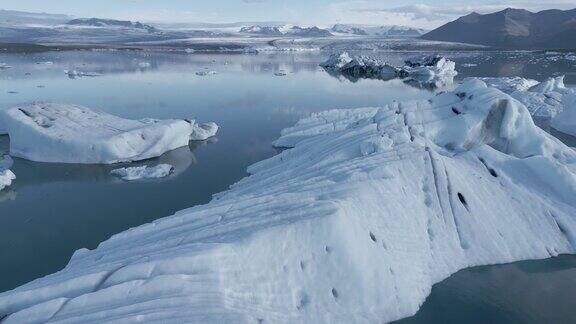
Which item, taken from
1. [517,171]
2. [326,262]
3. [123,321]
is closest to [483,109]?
[517,171]

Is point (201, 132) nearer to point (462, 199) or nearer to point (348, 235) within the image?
point (462, 199)

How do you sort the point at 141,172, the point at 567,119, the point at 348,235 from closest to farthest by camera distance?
the point at 348,235
the point at 141,172
the point at 567,119

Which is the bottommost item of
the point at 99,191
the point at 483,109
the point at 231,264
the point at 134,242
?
the point at 99,191

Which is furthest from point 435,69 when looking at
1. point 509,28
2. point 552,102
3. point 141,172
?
point 509,28

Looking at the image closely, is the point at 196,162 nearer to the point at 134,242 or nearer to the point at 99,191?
the point at 99,191

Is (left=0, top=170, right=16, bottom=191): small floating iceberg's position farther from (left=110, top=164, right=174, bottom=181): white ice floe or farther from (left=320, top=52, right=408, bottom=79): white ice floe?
(left=320, top=52, right=408, bottom=79): white ice floe

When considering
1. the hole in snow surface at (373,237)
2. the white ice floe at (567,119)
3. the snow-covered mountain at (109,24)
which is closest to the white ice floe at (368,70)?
the white ice floe at (567,119)

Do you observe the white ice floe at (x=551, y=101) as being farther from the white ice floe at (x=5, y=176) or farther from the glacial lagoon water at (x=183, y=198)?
the white ice floe at (x=5, y=176)

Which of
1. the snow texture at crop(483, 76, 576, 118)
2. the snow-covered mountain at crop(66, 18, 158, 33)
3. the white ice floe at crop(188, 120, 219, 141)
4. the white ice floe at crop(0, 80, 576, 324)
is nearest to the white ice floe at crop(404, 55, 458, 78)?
the snow texture at crop(483, 76, 576, 118)
